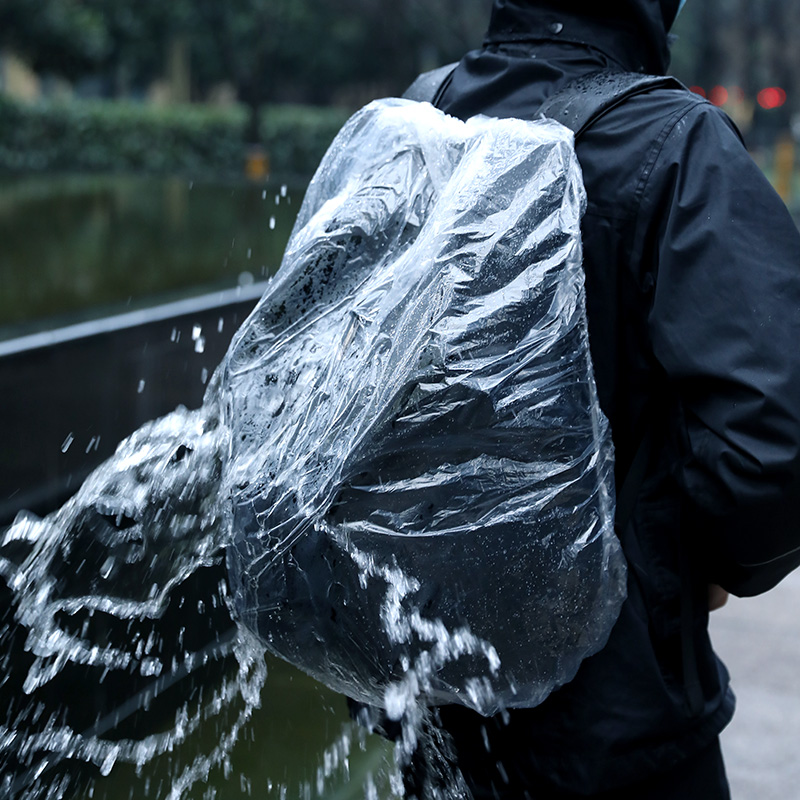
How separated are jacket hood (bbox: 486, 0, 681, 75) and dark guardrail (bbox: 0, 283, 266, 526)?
114 inches

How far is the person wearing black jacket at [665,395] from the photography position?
1.35 m

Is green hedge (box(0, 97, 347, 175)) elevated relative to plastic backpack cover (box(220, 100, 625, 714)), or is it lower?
lower

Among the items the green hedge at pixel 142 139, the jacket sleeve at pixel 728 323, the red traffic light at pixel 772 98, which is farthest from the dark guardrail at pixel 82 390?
the red traffic light at pixel 772 98

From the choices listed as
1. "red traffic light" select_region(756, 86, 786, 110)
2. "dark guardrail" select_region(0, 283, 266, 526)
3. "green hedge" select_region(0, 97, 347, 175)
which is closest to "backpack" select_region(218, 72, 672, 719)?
"dark guardrail" select_region(0, 283, 266, 526)

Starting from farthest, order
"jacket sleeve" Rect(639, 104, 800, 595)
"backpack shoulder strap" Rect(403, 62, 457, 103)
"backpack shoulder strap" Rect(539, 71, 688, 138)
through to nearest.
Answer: "backpack shoulder strap" Rect(403, 62, 457, 103) → "backpack shoulder strap" Rect(539, 71, 688, 138) → "jacket sleeve" Rect(639, 104, 800, 595)

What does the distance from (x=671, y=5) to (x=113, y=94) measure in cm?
3929

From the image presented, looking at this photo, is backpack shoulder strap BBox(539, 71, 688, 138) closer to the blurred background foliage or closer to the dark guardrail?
the dark guardrail

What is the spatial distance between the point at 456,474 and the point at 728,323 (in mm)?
403

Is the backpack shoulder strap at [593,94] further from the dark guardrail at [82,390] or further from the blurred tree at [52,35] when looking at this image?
the blurred tree at [52,35]

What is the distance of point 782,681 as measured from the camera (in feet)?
12.2

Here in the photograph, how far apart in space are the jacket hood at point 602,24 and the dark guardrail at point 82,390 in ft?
9.46

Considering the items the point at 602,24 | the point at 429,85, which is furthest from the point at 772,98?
the point at 602,24

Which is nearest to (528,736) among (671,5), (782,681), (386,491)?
(386,491)

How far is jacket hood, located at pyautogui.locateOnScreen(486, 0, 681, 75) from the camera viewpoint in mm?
1609
